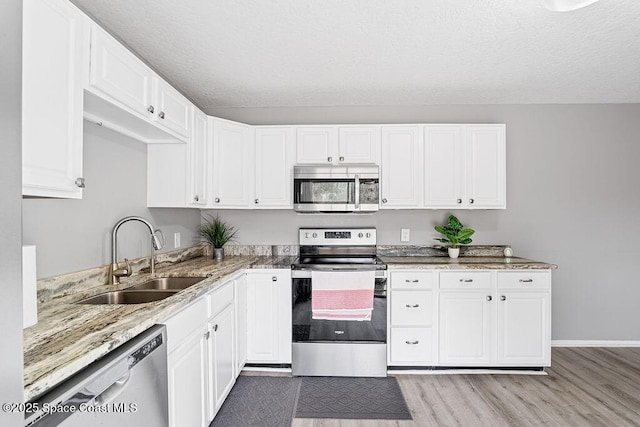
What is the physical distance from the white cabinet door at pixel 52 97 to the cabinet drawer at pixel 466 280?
8.44 feet

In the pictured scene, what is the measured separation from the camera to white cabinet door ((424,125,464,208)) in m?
3.14

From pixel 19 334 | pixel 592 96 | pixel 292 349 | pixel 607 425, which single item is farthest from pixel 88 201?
pixel 592 96

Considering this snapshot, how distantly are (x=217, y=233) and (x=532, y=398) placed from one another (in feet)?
9.55

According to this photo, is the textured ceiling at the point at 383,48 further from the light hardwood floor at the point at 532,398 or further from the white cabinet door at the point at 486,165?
the light hardwood floor at the point at 532,398

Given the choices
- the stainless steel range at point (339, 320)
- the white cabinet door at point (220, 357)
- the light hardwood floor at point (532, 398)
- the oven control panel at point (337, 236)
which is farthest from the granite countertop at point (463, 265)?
the white cabinet door at point (220, 357)

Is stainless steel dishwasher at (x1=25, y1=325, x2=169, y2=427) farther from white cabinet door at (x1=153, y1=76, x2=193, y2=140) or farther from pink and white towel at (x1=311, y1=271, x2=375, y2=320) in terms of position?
pink and white towel at (x1=311, y1=271, x2=375, y2=320)

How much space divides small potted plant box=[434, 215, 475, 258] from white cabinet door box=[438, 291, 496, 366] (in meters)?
0.56

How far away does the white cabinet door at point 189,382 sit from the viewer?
154cm

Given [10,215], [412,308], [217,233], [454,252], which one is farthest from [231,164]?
[10,215]

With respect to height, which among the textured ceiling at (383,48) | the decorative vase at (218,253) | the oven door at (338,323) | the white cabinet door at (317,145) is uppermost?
the textured ceiling at (383,48)

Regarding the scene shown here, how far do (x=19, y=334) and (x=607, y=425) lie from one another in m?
3.03

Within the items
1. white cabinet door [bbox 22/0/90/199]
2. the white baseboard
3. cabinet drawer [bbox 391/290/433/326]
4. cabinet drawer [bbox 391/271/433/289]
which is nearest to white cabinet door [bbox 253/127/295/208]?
cabinet drawer [bbox 391/271/433/289]

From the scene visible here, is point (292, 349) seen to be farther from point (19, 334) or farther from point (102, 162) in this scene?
point (19, 334)

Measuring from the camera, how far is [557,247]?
136 inches
